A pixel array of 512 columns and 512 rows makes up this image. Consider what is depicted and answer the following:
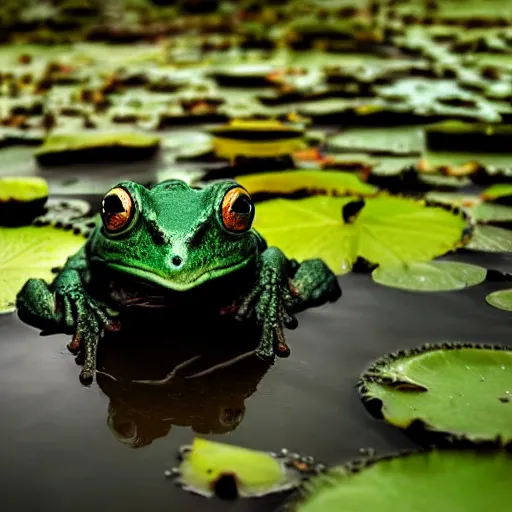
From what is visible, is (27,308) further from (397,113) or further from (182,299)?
(397,113)

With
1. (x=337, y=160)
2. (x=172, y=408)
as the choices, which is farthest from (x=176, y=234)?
(x=337, y=160)

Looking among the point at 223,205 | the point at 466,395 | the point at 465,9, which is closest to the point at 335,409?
the point at 466,395

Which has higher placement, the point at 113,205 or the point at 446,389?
the point at 113,205

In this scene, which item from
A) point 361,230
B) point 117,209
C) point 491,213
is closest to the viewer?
point 117,209

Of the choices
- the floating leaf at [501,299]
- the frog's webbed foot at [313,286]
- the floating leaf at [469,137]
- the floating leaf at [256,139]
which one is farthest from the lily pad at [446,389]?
the floating leaf at [256,139]

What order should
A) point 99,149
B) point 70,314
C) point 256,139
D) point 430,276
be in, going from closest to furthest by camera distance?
point 70,314, point 430,276, point 99,149, point 256,139

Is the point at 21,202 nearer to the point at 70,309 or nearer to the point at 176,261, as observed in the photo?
the point at 70,309

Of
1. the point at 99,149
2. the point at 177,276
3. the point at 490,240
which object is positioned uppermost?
the point at 177,276

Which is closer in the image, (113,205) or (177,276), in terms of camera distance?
(177,276)
